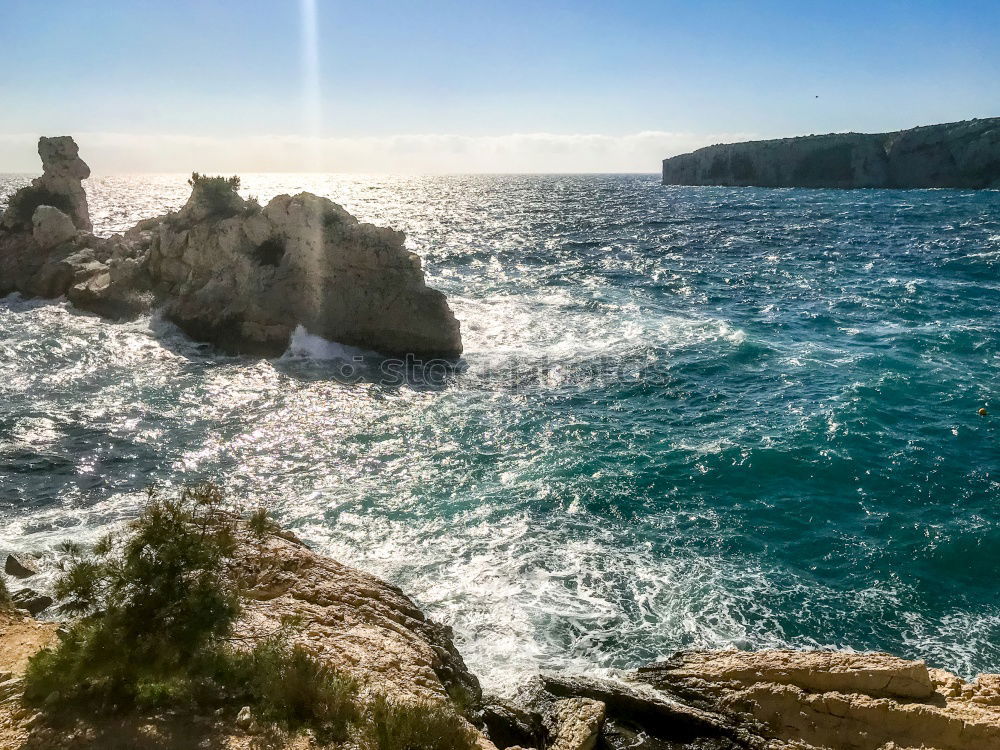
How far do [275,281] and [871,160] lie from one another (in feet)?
429

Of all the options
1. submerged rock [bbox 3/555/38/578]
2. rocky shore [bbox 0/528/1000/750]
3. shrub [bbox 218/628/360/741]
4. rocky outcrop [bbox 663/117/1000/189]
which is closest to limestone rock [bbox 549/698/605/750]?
rocky shore [bbox 0/528/1000/750]

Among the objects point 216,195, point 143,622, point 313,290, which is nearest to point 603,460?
point 143,622

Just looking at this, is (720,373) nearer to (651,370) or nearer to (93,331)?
(651,370)

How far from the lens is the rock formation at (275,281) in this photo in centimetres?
3027

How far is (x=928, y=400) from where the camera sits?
2405 cm

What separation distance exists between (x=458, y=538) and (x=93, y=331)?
25.2m

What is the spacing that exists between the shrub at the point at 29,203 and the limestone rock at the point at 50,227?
2.36 meters

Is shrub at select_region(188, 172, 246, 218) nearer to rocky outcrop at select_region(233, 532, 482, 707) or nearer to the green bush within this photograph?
rocky outcrop at select_region(233, 532, 482, 707)

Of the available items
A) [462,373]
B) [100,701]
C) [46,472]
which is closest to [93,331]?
[46,472]

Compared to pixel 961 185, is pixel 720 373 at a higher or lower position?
lower

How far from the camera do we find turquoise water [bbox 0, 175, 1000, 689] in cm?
1390

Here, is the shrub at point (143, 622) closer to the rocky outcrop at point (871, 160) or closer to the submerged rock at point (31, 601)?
the submerged rock at point (31, 601)

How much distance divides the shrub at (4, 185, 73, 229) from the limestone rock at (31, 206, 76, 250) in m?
2.36

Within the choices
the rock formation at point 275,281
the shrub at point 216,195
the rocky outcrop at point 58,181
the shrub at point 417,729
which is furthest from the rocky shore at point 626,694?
the rocky outcrop at point 58,181
